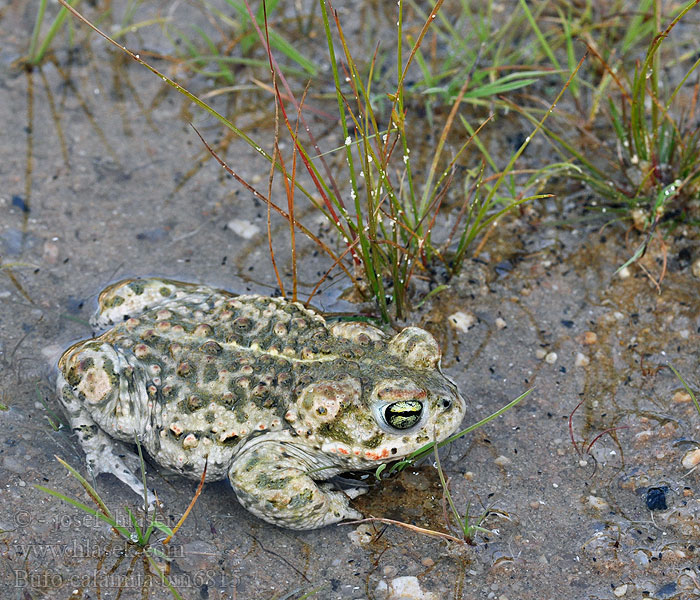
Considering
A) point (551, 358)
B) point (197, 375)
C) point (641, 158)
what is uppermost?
point (641, 158)

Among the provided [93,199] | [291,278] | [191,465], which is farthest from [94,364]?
[93,199]

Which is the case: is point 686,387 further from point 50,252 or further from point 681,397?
Result: point 50,252

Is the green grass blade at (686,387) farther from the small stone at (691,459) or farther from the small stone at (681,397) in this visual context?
the small stone at (691,459)

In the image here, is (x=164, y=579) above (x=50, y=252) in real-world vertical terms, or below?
below

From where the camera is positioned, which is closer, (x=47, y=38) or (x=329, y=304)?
(x=329, y=304)

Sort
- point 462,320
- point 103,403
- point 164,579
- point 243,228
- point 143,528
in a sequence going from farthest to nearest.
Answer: point 243,228 < point 462,320 < point 103,403 < point 143,528 < point 164,579

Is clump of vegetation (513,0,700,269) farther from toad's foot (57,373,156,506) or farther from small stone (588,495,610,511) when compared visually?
toad's foot (57,373,156,506)

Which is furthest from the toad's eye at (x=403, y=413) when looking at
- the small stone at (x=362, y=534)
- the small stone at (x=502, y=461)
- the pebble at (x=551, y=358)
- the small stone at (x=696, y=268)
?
the small stone at (x=696, y=268)

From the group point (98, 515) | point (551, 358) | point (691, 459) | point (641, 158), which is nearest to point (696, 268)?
point (641, 158)
